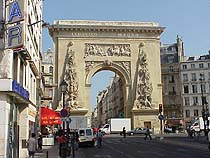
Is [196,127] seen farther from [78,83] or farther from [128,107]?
[78,83]

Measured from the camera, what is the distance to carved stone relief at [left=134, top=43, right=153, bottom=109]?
5438 centimetres

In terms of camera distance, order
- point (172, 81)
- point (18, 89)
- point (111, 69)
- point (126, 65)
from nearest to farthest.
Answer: point (18, 89)
point (126, 65)
point (111, 69)
point (172, 81)

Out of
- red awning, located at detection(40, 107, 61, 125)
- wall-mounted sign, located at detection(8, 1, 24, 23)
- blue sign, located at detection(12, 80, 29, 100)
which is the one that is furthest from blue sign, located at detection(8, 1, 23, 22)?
red awning, located at detection(40, 107, 61, 125)

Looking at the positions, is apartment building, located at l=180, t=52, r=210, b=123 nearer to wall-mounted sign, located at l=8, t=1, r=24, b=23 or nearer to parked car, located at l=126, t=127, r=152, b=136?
parked car, located at l=126, t=127, r=152, b=136

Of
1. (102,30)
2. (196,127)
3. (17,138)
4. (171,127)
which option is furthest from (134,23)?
(17,138)

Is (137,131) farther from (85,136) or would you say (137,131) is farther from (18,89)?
(18,89)

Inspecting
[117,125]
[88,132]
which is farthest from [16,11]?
[117,125]

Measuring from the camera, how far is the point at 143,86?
54781 mm

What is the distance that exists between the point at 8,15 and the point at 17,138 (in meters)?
7.28

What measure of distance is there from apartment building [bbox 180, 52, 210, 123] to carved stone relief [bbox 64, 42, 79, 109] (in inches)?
1473

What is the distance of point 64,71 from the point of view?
2128 inches

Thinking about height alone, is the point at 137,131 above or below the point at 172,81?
below

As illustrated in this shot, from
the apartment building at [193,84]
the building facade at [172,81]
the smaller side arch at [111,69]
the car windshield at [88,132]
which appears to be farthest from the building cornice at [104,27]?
the building facade at [172,81]

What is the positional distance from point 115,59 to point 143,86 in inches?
255
